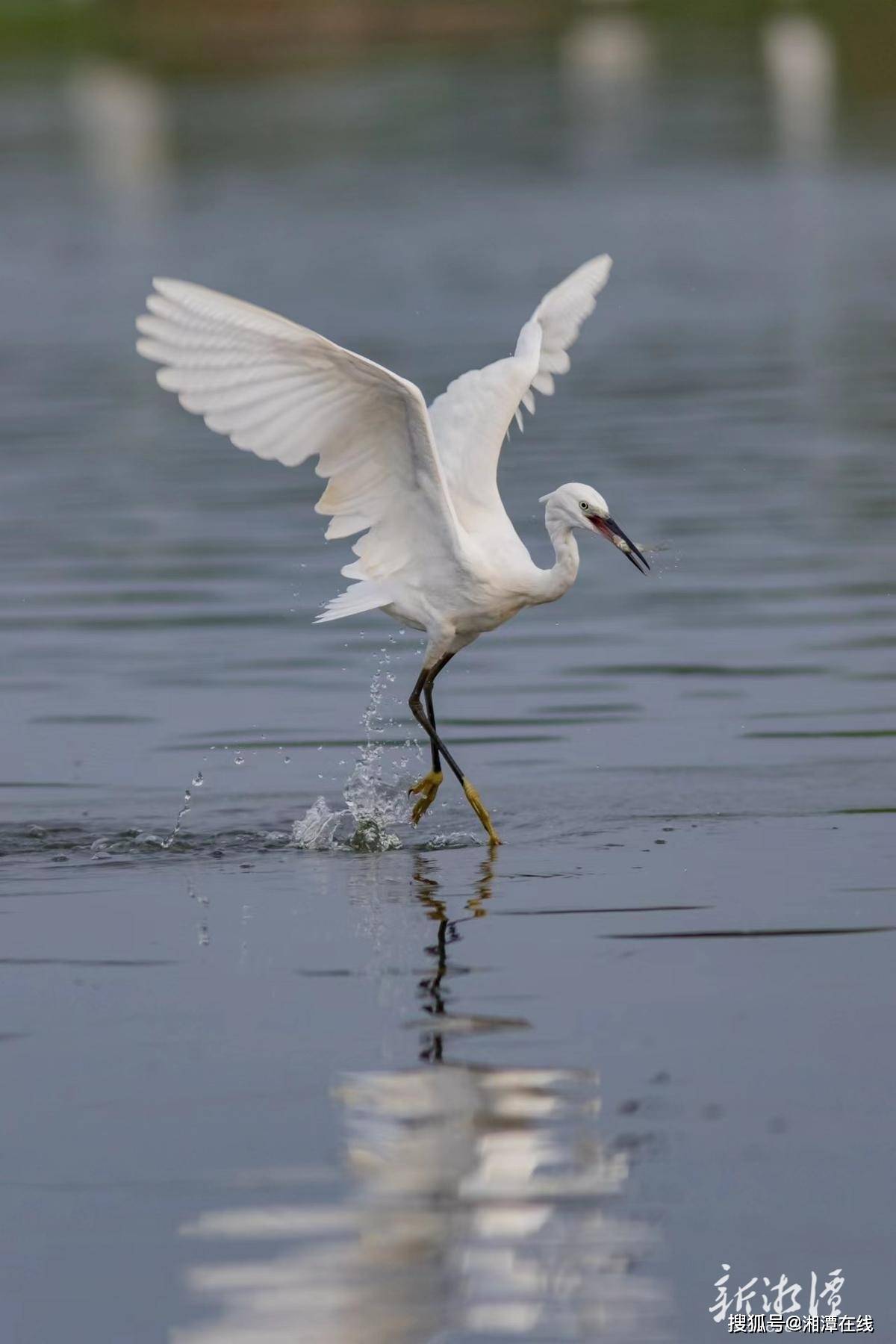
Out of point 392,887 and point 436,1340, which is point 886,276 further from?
point 436,1340

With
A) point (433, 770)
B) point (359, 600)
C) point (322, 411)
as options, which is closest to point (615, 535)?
point (359, 600)

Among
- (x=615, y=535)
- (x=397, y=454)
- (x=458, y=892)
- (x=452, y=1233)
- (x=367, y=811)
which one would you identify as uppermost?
(x=397, y=454)

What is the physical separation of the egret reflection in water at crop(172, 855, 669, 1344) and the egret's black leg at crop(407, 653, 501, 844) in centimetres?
318

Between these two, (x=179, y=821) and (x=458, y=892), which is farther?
(x=179, y=821)

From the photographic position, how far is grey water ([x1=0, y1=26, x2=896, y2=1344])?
6.29m

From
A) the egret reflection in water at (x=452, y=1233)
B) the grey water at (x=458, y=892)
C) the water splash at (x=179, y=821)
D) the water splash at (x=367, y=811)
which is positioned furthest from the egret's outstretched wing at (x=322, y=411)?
the egret reflection in water at (x=452, y=1233)

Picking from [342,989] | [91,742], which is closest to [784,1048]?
[342,989]

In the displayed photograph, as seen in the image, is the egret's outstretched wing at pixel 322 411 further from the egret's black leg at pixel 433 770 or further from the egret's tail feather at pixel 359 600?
the egret's black leg at pixel 433 770

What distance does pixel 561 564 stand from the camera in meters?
11.4

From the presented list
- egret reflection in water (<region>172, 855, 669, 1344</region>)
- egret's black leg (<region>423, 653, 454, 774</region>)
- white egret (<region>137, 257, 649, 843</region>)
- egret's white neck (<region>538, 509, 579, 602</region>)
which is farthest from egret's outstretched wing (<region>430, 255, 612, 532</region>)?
egret reflection in water (<region>172, 855, 669, 1344</region>)

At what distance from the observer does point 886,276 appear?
33438 millimetres

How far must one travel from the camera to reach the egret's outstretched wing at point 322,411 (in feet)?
33.7

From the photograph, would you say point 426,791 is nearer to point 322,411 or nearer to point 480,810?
point 480,810

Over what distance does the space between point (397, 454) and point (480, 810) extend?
1.52 metres
